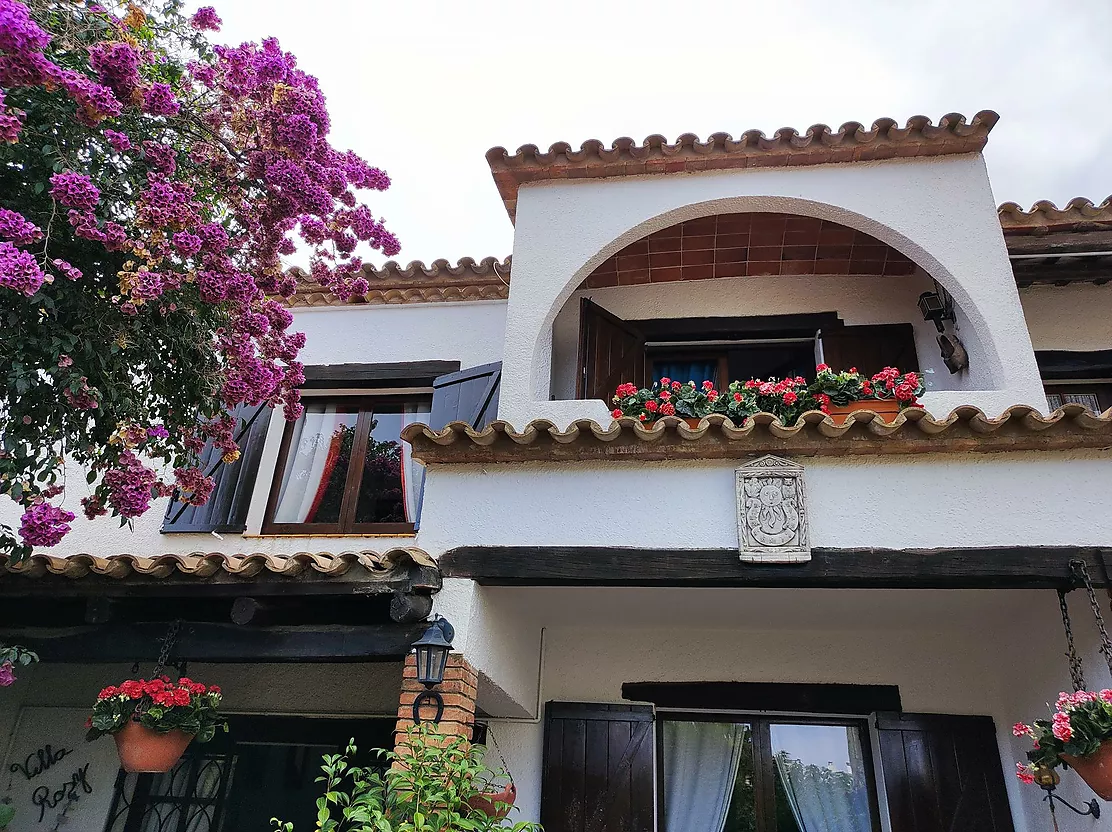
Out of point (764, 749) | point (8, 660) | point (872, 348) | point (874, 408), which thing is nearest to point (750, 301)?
point (872, 348)

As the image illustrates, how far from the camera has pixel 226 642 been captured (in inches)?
163

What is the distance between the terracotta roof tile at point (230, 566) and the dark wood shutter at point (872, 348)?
4.05m

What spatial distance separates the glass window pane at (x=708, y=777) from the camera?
518 centimetres

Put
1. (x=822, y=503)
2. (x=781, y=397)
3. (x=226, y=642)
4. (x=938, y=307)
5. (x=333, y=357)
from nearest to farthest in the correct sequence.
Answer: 1. (x=822, y=503)
2. (x=226, y=642)
3. (x=781, y=397)
4. (x=938, y=307)
5. (x=333, y=357)

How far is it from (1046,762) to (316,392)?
6.09 m

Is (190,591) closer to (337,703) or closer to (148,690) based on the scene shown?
(148,690)

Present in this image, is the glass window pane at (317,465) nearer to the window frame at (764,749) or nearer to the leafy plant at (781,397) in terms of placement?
the leafy plant at (781,397)

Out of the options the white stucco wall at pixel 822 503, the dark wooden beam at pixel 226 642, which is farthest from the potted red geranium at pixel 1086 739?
the dark wooden beam at pixel 226 642

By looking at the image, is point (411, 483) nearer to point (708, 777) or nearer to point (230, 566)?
point (230, 566)

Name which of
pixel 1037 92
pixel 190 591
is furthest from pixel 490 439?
pixel 1037 92

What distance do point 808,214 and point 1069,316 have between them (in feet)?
8.84

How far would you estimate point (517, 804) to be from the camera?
495 centimetres

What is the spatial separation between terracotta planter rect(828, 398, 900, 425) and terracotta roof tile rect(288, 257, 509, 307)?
3516 mm

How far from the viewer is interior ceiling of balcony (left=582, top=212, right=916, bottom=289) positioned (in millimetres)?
6152
